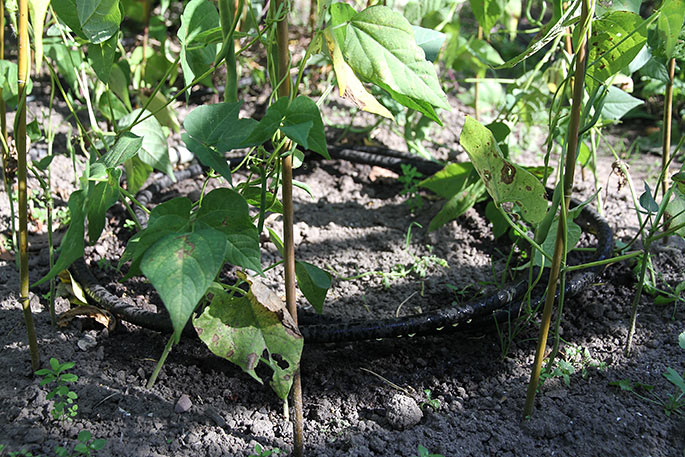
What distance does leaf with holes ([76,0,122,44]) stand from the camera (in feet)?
3.53

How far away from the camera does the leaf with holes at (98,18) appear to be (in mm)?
1077

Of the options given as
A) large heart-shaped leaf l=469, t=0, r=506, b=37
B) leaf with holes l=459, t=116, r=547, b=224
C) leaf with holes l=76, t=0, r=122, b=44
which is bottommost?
leaf with holes l=459, t=116, r=547, b=224

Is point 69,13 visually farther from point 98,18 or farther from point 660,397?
point 660,397

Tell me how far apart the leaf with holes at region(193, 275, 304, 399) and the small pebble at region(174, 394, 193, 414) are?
0.37 metres

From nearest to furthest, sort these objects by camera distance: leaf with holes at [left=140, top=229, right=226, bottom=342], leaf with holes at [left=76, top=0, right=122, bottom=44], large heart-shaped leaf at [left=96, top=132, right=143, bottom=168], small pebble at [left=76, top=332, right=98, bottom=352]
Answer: leaf with holes at [left=140, top=229, right=226, bottom=342]
large heart-shaped leaf at [left=96, top=132, right=143, bottom=168]
leaf with holes at [left=76, top=0, right=122, bottom=44]
small pebble at [left=76, top=332, right=98, bottom=352]

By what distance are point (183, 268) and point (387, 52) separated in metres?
0.41

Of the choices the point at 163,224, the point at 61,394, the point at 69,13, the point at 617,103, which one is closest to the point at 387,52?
the point at 163,224

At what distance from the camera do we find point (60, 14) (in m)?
1.12

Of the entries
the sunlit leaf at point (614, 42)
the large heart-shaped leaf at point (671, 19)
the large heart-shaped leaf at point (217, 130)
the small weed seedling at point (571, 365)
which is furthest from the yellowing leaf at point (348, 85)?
the small weed seedling at point (571, 365)

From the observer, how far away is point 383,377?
1.41 metres

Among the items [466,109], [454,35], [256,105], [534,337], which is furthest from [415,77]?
[466,109]

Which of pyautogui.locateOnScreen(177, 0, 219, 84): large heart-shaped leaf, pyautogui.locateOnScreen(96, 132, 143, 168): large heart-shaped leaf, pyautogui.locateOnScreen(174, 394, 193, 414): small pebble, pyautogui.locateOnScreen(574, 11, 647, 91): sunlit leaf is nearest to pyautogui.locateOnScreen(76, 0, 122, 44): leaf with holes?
pyautogui.locateOnScreen(177, 0, 219, 84): large heart-shaped leaf

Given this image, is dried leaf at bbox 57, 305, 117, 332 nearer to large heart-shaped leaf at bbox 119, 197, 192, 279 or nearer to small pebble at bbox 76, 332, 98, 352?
small pebble at bbox 76, 332, 98, 352

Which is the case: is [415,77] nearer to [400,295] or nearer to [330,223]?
[400,295]
